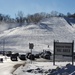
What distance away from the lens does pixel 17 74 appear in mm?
32750

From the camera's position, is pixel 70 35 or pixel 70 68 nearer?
pixel 70 68

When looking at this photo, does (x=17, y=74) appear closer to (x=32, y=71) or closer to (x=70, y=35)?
(x=32, y=71)

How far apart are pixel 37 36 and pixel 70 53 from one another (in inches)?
5477

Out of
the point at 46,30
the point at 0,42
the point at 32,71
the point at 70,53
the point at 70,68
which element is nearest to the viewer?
the point at 70,68

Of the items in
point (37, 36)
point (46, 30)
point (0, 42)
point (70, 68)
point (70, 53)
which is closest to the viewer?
point (70, 68)

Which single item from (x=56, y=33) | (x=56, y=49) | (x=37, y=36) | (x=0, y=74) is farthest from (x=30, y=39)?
(x=0, y=74)

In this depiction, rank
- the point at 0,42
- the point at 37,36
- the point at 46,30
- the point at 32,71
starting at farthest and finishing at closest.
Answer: the point at 46,30 < the point at 37,36 < the point at 0,42 < the point at 32,71

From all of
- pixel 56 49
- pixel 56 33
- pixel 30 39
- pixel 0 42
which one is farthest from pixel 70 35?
pixel 56 49

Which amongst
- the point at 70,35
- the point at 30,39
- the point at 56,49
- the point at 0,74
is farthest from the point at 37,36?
the point at 0,74

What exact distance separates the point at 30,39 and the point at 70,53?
133 m

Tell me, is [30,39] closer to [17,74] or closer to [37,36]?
[37,36]

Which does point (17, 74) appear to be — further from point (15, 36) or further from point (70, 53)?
point (15, 36)

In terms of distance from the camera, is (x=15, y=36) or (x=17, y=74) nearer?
(x=17, y=74)

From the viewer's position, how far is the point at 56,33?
191875 millimetres
